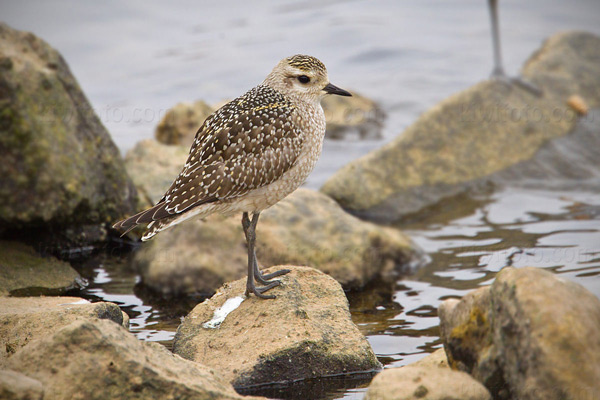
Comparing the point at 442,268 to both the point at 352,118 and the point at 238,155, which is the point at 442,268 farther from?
the point at 352,118

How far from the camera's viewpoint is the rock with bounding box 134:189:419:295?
26.2 feet

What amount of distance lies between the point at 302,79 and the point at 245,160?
3.42 ft

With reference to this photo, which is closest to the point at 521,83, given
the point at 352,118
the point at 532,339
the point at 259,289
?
the point at 352,118

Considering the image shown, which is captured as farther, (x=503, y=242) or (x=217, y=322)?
(x=503, y=242)

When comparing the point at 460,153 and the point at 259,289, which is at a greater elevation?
the point at 460,153

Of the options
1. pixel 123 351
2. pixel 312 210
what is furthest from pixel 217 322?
pixel 312 210

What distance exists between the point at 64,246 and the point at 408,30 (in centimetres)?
1391

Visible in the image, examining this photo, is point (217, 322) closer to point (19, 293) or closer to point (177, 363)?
point (177, 363)

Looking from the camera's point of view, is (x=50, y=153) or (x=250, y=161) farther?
(x=50, y=153)

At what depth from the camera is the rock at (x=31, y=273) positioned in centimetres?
722

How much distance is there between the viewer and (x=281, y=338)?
19.1 ft

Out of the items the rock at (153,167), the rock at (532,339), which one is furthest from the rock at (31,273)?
the rock at (532,339)

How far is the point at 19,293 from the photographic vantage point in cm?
707

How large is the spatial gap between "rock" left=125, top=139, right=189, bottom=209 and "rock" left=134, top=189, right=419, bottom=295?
1229 mm
